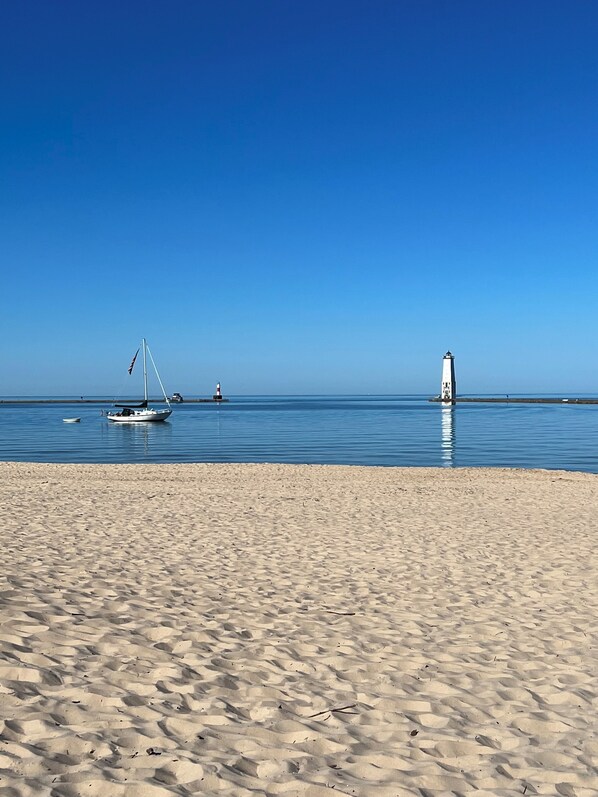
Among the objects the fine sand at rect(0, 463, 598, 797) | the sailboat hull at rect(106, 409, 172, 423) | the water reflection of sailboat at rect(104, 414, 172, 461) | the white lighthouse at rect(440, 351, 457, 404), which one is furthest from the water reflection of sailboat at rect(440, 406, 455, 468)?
the white lighthouse at rect(440, 351, 457, 404)

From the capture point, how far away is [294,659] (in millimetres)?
6438

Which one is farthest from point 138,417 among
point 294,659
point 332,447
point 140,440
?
point 294,659

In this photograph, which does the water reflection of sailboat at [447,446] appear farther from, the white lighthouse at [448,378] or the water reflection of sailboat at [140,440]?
the white lighthouse at [448,378]

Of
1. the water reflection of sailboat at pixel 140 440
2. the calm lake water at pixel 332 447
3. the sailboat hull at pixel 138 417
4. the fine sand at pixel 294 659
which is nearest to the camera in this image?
the fine sand at pixel 294 659

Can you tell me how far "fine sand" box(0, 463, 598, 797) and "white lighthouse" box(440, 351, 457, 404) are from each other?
114791 mm

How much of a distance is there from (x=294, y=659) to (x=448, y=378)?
131 metres

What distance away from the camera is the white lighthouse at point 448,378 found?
414 feet

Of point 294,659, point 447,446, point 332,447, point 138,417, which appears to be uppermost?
point 138,417

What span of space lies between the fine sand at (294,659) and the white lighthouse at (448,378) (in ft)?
377

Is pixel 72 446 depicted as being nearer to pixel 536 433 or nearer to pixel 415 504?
pixel 415 504

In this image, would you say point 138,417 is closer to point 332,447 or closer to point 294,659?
point 332,447

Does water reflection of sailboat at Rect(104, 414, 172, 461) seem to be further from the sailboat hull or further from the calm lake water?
the sailboat hull

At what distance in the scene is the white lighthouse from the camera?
4966 inches

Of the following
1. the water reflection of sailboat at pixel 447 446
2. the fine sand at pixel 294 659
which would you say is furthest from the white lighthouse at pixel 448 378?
the fine sand at pixel 294 659
